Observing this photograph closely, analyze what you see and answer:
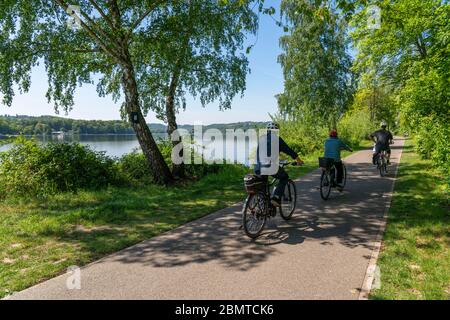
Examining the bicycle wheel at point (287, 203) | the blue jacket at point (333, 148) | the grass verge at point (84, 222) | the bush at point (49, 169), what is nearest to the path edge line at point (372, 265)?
the bicycle wheel at point (287, 203)

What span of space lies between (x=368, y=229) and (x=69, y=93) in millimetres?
11015

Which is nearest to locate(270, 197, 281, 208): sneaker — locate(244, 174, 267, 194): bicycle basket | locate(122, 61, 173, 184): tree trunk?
locate(244, 174, 267, 194): bicycle basket

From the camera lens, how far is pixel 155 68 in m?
13.7

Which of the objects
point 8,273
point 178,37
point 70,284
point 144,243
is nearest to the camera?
point 70,284

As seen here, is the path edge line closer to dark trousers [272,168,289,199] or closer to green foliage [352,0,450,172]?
dark trousers [272,168,289,199]

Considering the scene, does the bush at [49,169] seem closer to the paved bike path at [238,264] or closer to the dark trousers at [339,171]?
the paved bike path at [238,264]

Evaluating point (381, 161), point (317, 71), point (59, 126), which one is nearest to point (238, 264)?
point (381, 161)

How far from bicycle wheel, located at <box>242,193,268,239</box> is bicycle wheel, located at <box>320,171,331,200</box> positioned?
327 cm

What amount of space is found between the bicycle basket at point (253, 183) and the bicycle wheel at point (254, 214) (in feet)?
0.31

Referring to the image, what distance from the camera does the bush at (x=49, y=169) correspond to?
10.2 m

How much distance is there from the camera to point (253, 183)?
5980 mm

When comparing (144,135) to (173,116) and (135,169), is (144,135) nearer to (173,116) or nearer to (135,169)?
(135,169)
